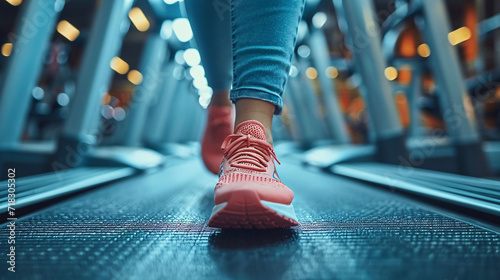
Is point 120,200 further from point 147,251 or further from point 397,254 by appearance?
point 397,254

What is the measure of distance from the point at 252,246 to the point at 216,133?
0.57 metres

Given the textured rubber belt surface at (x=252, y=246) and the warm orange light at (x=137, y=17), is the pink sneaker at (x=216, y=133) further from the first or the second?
the warm orange light at (x=137, y=17)

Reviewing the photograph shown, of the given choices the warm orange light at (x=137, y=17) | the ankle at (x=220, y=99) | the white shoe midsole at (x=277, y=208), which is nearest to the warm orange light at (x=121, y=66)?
the warm orange light at (x=137, y=17)

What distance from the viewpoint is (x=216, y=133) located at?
3.16 ft

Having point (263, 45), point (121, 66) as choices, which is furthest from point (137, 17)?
point (121, 66)

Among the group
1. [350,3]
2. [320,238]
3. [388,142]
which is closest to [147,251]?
[320,238]

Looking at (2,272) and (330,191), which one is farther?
(330,191)

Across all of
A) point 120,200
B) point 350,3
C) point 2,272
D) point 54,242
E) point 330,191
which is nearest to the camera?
point 2,272

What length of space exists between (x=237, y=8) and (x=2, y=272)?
52 cm

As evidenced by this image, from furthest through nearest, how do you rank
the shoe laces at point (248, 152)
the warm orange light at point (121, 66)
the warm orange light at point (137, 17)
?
the warm orange light at point (121, 66), the warm orange light at point (137, 17), the shoe laces at point (248, 152)

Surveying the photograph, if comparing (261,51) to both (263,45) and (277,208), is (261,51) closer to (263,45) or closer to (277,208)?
(263,45)

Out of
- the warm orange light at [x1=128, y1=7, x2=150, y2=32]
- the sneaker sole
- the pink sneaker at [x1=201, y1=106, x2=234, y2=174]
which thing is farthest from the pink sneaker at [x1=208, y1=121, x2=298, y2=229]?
the warm orange light at [x1=128, y1=7, x2=150, y2=32]

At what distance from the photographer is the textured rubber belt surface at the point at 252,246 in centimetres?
35

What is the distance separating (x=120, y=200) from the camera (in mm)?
807
